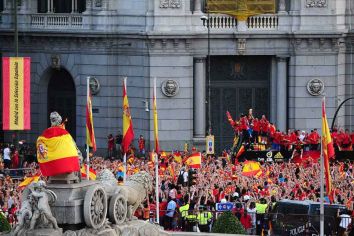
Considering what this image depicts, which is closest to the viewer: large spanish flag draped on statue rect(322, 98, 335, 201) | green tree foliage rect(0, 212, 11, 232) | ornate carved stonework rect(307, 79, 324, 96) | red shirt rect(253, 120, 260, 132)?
green tree foliage rect(0, 212, 11, 232)

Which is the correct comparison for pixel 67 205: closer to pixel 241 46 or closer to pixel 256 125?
pixel 256 125

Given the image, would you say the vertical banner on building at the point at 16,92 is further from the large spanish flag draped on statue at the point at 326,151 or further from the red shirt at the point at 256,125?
the large spanish flag draped on statue at the point at 326,151

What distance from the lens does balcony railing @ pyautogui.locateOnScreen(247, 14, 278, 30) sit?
288 ft

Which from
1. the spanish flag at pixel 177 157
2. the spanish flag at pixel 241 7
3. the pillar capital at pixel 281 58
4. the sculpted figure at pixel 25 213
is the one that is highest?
the spanish flag at pixel 241 7

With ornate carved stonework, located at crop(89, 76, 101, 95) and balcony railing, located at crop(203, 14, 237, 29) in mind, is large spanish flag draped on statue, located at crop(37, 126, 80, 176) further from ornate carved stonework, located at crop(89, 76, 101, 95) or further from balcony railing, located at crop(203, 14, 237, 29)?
A: ornate carved stonework, located at crop(89, 76, 101, 95)

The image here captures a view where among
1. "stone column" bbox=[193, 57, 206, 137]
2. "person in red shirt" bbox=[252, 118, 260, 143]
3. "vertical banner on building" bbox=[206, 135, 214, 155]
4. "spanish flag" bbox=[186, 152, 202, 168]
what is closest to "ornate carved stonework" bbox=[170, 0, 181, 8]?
"stone column" bbox=[193, 57, 206, 137]

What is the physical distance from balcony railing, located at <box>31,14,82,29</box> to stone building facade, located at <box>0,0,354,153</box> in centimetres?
4

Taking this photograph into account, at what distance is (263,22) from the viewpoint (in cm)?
8800

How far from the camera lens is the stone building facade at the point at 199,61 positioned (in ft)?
286

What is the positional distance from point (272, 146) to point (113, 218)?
29747 millimetres

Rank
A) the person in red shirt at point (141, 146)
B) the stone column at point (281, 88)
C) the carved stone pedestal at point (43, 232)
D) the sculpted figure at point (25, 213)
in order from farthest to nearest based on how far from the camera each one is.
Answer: the stone column at point (281, 88) → the person in red shirt at point (141, 146) → the sculpted figure at point (25, 213) → the carved stone pedestal at point (43, 232)

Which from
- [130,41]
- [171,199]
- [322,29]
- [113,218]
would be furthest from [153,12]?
[113,218]

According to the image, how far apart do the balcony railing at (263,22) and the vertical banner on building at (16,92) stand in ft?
44.1

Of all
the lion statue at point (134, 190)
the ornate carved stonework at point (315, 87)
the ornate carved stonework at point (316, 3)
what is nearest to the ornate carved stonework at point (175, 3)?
the ornate carved stonework at point (316, 3)
